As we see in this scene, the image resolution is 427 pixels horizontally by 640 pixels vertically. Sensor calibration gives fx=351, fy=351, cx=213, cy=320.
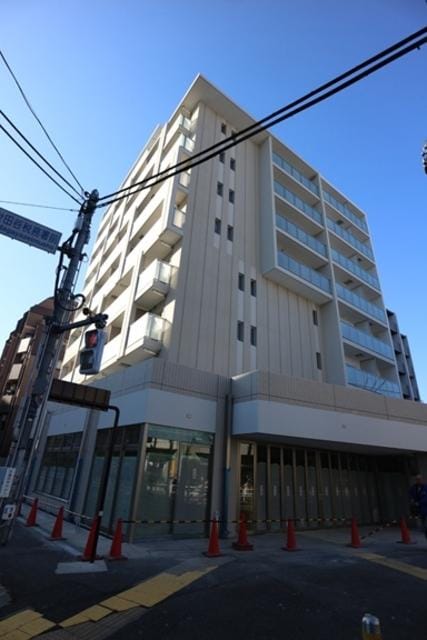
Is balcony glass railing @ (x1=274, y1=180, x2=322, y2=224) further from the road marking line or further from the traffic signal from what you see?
the road marking line

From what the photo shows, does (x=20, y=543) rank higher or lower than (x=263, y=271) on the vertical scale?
lower

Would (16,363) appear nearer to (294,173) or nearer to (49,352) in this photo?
(294,173)

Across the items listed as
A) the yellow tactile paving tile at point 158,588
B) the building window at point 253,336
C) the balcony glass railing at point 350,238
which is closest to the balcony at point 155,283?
the building window at point 253,336

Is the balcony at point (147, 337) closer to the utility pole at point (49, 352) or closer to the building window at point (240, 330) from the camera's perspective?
the building window at point (240, 330)

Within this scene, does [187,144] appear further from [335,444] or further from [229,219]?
Result: [335,444]

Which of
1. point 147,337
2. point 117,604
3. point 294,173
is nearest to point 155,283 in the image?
point 147,337

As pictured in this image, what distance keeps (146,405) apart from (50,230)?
6.44 m

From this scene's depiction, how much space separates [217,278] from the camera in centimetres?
1858

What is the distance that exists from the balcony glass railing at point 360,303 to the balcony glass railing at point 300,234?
114 inches

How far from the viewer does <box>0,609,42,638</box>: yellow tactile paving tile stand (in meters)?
4.78

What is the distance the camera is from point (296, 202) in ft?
82.5

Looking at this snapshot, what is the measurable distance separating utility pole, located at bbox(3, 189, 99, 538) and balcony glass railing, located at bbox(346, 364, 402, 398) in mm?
16896

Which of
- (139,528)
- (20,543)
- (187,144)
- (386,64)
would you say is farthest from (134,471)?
(187,144)

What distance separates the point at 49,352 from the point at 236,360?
9.67 meters
